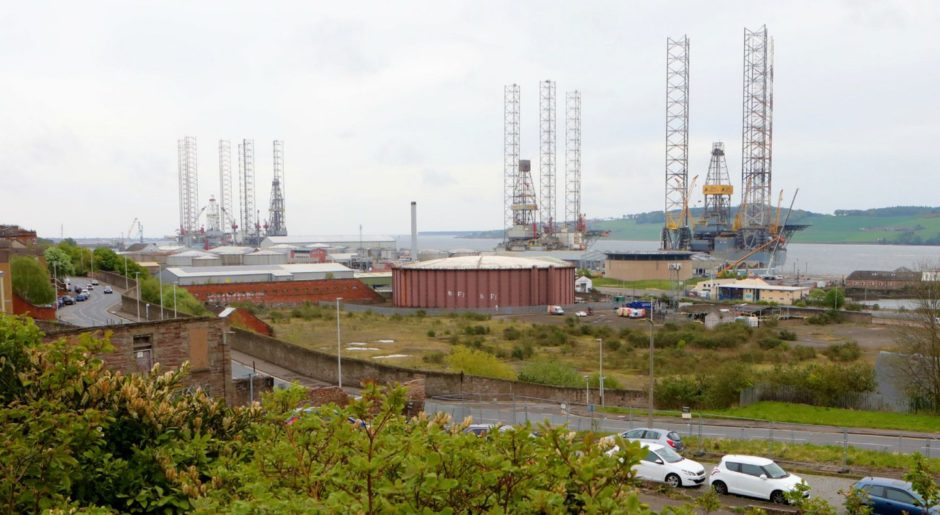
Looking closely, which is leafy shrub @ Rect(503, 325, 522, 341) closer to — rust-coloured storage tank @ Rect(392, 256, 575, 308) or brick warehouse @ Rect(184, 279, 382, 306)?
rust-coloured storage tank @ Rect(392, 256, 575, 308)

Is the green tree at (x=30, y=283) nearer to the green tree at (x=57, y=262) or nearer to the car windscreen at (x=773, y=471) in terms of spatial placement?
the green tree at (x=57, y=262)

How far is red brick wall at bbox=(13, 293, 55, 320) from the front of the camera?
3188 cm

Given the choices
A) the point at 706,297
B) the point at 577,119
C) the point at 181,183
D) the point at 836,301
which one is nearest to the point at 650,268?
the point at 706,297

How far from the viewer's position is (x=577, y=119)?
13000cm

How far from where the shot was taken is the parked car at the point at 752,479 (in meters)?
12.5

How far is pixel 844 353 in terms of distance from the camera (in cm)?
3622

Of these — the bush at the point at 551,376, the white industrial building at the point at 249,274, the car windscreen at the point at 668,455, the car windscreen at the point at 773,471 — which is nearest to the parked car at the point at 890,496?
the car windscreen at the point at 773,471

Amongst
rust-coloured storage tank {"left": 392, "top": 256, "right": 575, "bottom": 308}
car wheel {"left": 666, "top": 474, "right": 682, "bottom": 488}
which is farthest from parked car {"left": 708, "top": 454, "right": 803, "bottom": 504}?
rust-coloured storage tank {"left": 392, "top": 256, "right": 575, "bottom": 308}

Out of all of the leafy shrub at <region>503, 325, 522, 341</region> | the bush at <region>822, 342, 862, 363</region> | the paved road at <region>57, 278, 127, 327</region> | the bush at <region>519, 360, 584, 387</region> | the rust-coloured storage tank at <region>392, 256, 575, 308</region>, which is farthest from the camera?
the rust-coloured storage tank at <region>392, 256, 575, 308</region>

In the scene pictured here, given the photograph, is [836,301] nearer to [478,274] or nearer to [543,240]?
[478,274]

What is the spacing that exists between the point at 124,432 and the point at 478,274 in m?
54.7

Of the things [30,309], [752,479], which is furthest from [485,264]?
[752,479]

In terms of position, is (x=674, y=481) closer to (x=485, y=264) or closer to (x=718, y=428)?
(x=718, y=428)

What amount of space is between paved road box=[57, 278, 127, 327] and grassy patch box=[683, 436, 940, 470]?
22013 mm
